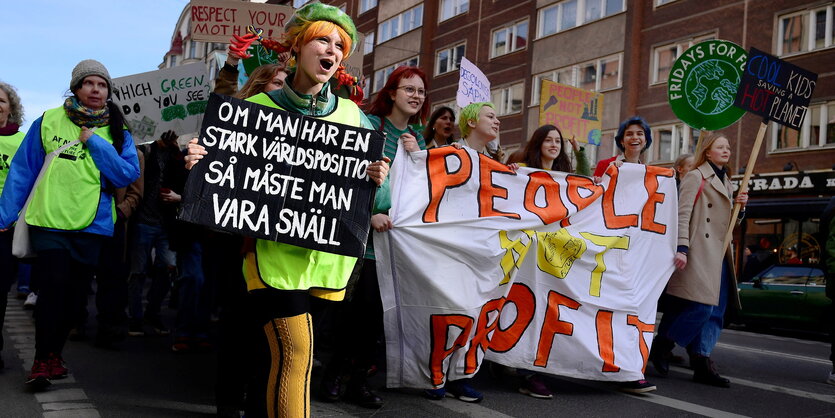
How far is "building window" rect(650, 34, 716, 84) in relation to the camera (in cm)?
2330

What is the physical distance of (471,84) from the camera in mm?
10328

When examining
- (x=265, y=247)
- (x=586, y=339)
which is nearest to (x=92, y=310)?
(x=586, y=339)

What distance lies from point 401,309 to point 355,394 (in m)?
0.57

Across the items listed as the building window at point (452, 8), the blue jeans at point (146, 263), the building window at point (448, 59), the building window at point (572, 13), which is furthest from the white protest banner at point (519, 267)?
the building window at point (452, 8)

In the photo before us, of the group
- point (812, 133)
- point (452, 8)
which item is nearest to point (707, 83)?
point (812, 133)

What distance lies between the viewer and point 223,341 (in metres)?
3.70

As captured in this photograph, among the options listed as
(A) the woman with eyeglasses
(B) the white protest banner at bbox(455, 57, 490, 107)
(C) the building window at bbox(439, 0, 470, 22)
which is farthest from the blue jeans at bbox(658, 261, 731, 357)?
(C) the building window at bbox(439, 0, 470, 22)

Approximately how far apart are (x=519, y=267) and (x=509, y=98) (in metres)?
25.5

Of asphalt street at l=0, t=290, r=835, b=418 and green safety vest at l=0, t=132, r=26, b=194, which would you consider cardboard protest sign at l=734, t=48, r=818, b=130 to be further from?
green safety vest at l=0, t=132, r=26, b=194

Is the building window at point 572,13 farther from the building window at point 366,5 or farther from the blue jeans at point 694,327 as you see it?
the blue jeans at point 694,327

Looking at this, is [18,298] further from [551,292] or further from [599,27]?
[599,27]

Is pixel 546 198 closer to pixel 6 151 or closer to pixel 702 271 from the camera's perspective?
pixel 702 271

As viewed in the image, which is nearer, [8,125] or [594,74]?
[8,125]

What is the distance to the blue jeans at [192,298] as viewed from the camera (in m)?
6.29
